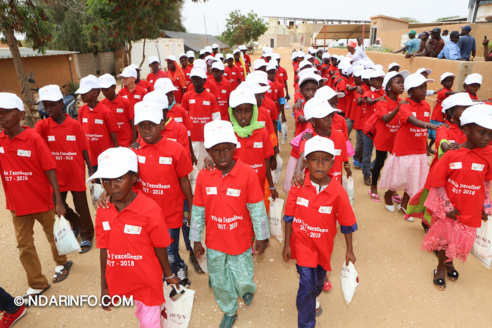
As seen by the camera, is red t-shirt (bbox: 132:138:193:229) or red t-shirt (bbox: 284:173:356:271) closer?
red t-shirt (bbox: 284:173:356:271)

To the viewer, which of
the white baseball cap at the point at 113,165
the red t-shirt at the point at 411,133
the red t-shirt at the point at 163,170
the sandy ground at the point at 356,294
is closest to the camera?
the white baseball cap at the point at 113,165

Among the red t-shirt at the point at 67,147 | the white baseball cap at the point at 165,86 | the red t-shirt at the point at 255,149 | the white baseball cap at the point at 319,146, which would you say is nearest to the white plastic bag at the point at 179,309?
the white baseball cap at the point at 319,146

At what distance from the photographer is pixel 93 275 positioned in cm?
403

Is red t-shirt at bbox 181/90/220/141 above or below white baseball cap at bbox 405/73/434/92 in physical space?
below

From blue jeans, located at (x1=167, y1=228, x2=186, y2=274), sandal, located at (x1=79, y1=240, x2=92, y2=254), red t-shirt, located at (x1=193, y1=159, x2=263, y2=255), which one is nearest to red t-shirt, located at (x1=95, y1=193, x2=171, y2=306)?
red t-shirt, located at (x1=193, y1=159, x2=263, y2=255)

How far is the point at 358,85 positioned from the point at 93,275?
600 cm

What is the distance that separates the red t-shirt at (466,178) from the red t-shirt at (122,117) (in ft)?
15.0

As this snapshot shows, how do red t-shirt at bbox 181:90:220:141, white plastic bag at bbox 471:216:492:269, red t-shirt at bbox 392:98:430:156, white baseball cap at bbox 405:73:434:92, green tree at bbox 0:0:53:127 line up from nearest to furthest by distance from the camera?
white plastic bag at bbox 471:216:492:269 → white baseball cap at bbox 405:73:434:92 → red t-shirt at bbox 392:98:430:156 → red t-shirt at bbox 181:90:220:141 → green tree at bbox 0:0:53:127

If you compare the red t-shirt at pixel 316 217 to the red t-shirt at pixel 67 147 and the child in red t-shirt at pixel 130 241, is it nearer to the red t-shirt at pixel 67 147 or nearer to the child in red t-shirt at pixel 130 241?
the child in red t-shirt at pixel 130 241

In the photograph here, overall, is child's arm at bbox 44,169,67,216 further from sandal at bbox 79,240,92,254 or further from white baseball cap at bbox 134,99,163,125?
white baseball cap at bbox 134,99,163,125

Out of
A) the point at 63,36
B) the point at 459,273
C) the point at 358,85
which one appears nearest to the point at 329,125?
the point at 459,273

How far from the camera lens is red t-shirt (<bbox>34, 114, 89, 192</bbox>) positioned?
13.4 ft

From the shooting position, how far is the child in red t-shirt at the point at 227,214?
8.99ft

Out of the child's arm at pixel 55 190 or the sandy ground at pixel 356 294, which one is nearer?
the sandy ground at pixel 356 294
